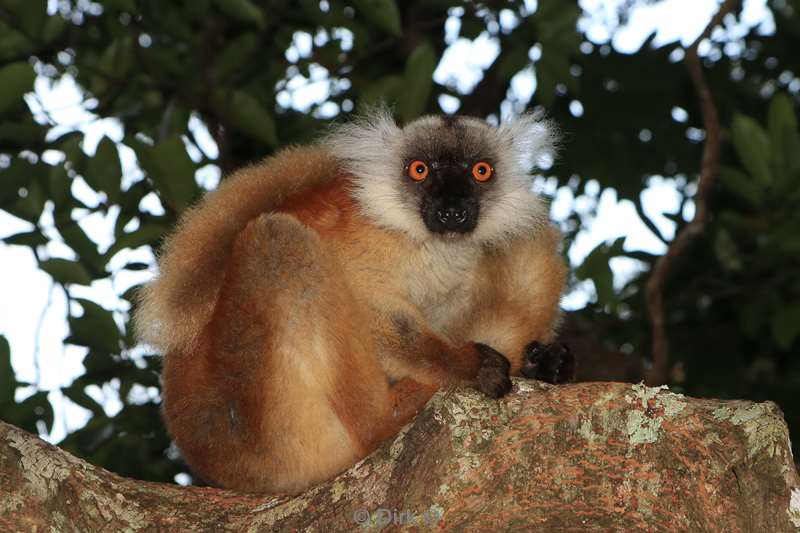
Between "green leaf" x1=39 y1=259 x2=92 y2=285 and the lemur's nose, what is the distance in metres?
2.42

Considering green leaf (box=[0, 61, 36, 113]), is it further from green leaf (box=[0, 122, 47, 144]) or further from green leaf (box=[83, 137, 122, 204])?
green leaf (box=[83, 137, 122, 204])

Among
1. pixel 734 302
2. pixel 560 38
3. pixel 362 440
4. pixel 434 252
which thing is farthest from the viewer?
pixel 734 302

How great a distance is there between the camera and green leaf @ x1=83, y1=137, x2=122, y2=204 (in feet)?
21.1

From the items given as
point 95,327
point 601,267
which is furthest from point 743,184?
point 95,327

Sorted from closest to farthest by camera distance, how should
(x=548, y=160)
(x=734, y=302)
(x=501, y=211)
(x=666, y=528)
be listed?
(x=666, y=528)
(x=501, y=211)
(x=548, y=160)
(x=734, y=302)

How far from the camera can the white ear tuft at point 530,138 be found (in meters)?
6.47

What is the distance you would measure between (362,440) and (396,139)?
2.21m

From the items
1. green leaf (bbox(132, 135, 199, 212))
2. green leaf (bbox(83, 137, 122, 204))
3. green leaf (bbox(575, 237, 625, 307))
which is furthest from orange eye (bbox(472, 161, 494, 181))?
green leaf (bbox(83, 137, 122, 204))

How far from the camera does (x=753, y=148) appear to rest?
7.24m

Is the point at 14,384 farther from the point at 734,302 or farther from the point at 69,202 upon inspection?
the point at 734,302

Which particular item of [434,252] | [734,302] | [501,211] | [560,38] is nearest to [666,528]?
[434,252]

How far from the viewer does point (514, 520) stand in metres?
3.85

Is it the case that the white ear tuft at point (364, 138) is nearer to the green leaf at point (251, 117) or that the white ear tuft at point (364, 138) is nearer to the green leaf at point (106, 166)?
the green leaf at point (251, 117)

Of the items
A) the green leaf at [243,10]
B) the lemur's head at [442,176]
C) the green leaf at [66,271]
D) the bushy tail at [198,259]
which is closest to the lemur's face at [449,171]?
the lemur's head at [442,176]
